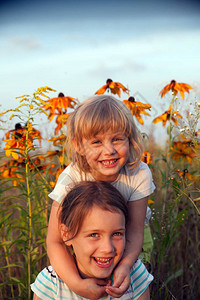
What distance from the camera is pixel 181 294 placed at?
111 inches

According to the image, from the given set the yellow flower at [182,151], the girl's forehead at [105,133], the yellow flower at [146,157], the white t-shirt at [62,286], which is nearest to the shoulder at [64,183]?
the girl's forehead at [105,133]

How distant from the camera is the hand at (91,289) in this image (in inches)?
72.8

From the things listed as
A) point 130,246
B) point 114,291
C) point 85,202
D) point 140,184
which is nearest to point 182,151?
point 140,184

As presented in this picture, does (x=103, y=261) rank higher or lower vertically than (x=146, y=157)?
lower

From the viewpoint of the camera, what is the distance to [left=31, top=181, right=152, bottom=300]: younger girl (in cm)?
181

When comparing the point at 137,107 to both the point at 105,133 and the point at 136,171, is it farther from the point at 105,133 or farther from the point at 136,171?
the point at 105,133

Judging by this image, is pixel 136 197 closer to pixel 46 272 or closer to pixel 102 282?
pixel 102 282

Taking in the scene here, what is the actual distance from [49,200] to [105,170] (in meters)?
0.81

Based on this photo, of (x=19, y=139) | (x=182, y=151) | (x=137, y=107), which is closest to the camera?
(x=19, y=139)

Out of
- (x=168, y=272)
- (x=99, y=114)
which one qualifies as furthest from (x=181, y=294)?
(x=99, y=114)

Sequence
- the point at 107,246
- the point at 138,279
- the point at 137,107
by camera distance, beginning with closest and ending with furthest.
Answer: the point at 107,246, the point at 138,279, the point at 137,107

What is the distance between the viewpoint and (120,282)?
6.07 ft

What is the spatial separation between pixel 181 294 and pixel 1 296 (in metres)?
1.27

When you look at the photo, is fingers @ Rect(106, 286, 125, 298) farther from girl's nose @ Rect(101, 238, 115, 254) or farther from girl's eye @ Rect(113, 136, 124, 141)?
girl's eye @ Rect(113, 136, 124, 141)
